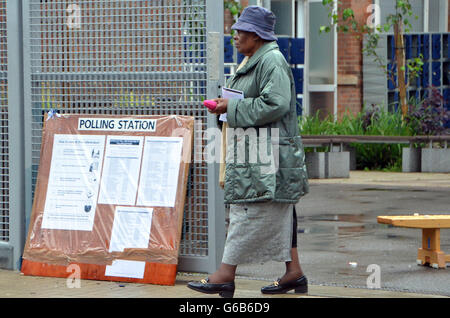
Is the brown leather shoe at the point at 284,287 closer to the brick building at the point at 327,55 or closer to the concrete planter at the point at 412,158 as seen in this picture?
the concrete planter at the point at 412,158

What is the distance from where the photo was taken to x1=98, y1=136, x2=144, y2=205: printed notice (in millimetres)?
8094

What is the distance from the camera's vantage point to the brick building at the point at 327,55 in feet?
73.7

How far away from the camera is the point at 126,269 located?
26.1 ft

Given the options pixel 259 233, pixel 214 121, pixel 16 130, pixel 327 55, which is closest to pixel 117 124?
pixel 214 121

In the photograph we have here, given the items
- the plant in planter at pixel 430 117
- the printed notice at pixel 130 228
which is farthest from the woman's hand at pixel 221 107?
the plant in planter at pixel 430 117

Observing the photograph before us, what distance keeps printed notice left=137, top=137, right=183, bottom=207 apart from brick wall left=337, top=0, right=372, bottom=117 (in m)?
14.7

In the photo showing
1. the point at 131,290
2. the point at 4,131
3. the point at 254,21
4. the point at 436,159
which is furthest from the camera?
the point at 436,159

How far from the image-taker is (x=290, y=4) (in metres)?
22.6

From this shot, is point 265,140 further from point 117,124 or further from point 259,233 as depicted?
point 117,124

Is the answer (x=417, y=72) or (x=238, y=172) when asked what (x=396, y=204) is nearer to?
(x=238, y=172)

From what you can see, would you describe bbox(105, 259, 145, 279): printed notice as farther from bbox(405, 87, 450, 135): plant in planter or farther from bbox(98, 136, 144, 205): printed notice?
bbox(405, 87, 450, 135): plant in planter

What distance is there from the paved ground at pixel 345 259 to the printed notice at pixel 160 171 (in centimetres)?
66

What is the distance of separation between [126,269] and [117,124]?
3.79ft

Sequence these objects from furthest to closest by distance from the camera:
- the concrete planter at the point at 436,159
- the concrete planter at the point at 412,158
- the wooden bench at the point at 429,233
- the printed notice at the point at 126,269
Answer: the concrete planter at the point at 412,158
the concrete planter at the point at 436,159
the wooden bench at the point at 429,233
the printed notice at the point at 126,269
